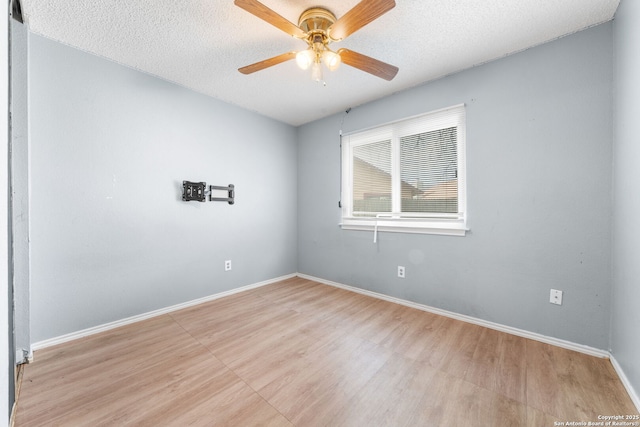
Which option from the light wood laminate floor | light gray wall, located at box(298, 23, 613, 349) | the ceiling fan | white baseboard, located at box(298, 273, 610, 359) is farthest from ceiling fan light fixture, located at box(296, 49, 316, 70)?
white baseboard, located at box(298, 273, 610, 359)

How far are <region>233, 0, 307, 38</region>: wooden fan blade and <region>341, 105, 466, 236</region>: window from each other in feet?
5.61

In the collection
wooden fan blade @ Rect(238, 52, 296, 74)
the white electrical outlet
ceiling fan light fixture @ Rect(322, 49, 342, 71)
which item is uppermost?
wooden fan blade @ Rect(238, 52, 296, 74)

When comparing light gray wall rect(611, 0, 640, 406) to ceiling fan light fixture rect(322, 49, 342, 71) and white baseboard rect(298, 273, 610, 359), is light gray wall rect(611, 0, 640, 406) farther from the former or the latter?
ceiling fan light fixture rect(322, 49, 342, 71)

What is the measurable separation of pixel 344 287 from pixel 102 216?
8.92 ft

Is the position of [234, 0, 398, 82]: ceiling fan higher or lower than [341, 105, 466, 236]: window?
higher

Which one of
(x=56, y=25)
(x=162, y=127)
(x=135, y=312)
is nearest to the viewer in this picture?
(x=56, y=25)

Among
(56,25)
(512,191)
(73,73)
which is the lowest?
(512,191)

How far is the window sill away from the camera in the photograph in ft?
8.10

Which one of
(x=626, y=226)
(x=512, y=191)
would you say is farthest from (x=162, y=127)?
(x=626, y=226)

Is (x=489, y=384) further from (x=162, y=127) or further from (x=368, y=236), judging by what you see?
(x=162, y=127)

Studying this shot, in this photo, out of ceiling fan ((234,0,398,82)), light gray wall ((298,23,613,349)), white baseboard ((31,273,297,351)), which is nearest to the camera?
ceiling fan ((234,0,398,82))

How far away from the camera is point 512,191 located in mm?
2131

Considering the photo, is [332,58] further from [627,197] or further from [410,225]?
[627,197]

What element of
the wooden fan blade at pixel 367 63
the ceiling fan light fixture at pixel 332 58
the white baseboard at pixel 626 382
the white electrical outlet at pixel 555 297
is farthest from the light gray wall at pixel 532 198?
the ceiling fan light fixture at pixel 332 58
